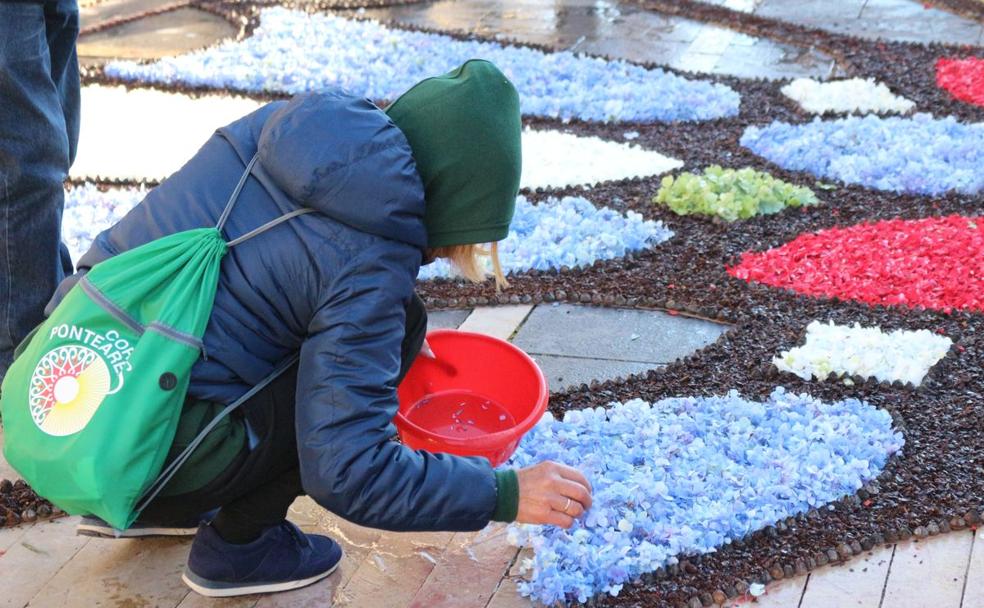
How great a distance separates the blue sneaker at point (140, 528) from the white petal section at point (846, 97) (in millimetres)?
4151

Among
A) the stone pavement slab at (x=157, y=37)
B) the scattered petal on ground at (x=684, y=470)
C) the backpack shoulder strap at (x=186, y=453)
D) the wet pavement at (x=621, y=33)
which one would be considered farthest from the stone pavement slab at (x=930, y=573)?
the stone pavement slab at (x=157, y=37)

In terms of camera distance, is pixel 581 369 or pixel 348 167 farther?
pixel 581 369

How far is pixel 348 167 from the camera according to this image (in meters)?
1.94

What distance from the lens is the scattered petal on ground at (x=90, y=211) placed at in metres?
4.22

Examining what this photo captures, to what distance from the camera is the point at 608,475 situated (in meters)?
2.79

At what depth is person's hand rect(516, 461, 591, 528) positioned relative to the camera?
211cm

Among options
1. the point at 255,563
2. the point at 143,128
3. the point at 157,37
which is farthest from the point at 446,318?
the point at 157,37

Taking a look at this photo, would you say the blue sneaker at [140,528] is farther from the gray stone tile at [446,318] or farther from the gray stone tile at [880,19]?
the gray stone tile at [880,19]

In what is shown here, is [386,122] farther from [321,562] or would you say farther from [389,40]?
[389,40]

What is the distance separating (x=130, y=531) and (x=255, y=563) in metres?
0.39

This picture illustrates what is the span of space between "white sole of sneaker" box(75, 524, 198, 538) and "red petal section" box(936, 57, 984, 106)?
470cm

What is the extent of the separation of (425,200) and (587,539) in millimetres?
949

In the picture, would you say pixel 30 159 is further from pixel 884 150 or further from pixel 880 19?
pixel 880 19

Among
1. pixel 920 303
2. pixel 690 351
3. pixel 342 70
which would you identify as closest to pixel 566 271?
pixel 690 351
